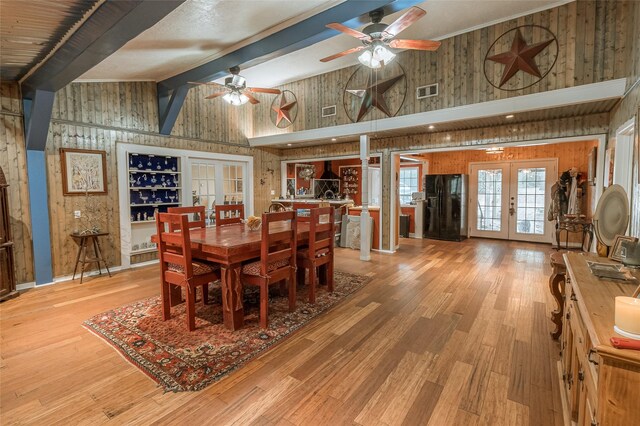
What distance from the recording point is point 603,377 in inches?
37.3

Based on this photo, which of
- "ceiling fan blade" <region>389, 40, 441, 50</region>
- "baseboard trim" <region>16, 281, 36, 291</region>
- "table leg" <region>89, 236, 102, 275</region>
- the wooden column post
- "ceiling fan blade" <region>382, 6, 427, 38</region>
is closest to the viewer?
"ceiling fan blade" <region>382, 6, 427, 38</region>

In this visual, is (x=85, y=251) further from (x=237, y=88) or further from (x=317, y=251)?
(x=317, y=251)

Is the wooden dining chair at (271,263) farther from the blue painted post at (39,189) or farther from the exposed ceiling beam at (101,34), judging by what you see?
the blue painted post at (39,189)

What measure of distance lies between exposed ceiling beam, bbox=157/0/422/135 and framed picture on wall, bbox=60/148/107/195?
3.80 ft

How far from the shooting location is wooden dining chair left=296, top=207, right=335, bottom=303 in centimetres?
338

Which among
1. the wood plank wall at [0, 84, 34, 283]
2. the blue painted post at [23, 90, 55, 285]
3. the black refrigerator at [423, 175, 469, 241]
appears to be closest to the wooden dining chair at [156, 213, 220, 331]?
the blue painted post at [23, 90, 55, 285]

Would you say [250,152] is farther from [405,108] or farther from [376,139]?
[405,108]

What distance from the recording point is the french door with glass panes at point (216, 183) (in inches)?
245

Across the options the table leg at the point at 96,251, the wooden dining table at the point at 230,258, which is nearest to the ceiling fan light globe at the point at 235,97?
the wooden dining table at the point at 230,258

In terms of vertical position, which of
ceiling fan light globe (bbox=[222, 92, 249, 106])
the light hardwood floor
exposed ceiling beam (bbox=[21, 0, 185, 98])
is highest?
ceiling fan light globe (bbox=[222, 92, 249, 106])

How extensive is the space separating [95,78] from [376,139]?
492 cm

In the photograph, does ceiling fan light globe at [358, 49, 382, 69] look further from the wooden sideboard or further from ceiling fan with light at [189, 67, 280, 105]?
the wooden sideboard

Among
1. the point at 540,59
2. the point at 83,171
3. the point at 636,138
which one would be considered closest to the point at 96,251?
the point at 83,171

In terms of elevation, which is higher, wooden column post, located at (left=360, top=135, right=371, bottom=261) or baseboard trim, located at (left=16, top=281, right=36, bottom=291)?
wooden column post, located at (left=360, top=135, right=371, bottom=261)
